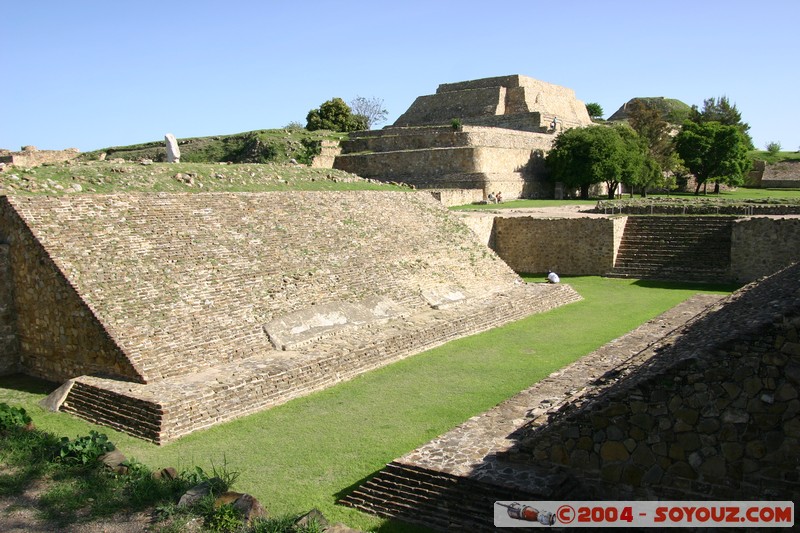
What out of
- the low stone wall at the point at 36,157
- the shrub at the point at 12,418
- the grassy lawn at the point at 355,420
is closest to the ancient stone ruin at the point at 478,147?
the low stone wall at the point at 36,157

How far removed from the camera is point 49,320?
10.1 metres

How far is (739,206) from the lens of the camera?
2130cm

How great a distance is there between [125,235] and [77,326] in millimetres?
1844

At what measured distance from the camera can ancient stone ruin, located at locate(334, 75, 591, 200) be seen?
95.0ft

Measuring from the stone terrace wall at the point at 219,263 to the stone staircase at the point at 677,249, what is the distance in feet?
17.7

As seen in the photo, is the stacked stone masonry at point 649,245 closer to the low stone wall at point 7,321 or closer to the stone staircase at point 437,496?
the low stone wall at point 7,321

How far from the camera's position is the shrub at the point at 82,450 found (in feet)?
20.8

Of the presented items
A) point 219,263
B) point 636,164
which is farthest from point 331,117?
point 219,263

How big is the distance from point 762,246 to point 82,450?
667 inches

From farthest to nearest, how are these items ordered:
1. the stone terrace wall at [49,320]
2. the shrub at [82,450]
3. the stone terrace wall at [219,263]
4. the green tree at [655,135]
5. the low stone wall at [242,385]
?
the green tree at [655,135], the stone terrace wall at [219,263], the stone terrace wall at [49,320], the low stone wall at [242,385], the shrub at [82,450]

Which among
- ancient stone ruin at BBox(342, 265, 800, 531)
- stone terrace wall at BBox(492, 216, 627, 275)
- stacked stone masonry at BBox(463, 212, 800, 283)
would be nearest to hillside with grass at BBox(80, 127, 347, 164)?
stone terrace wall at BBox(492, 216, 627, 275)

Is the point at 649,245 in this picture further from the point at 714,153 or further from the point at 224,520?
the point at 714,153

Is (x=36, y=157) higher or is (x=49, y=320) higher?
(x=36, y=157)

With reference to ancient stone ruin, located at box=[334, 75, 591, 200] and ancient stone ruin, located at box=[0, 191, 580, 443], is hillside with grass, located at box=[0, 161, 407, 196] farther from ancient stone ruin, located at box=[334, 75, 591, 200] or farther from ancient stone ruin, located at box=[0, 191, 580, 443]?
ancient stone ruin, located at box=[334, 75, 591, 200]
